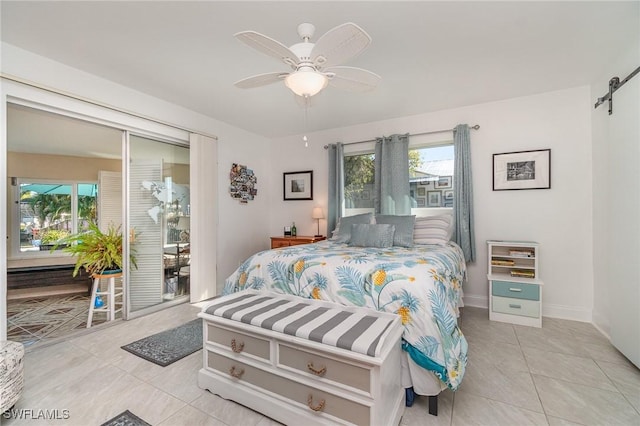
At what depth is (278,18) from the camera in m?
1.94

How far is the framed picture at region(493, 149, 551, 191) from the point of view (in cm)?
322

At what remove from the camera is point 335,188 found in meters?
4.33

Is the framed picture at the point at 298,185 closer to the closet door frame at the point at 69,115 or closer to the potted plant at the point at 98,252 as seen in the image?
the closet door frame at the point at 69,115

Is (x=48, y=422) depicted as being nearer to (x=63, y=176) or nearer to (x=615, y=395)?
(x=615, y=395)

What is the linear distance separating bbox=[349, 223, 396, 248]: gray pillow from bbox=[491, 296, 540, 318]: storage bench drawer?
1.31 metres

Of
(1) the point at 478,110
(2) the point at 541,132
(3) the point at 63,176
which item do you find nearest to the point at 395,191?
(1) the point at 478,110

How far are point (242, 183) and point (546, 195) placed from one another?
3955 mm

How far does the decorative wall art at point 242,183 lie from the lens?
4301mm

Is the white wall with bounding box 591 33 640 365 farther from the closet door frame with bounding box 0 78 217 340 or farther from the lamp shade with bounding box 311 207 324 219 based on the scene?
the closet door frame with bounding box 0 78 217 340

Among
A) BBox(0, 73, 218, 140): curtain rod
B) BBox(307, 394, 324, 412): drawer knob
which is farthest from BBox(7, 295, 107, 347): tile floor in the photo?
BBox(307, 394, 324, 412): drawer knob

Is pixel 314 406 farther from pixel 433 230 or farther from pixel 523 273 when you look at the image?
pixel 523 273

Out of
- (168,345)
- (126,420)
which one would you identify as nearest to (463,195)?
(168,345)

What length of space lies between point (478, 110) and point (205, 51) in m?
3.11

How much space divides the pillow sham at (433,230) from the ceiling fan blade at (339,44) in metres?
2.11
